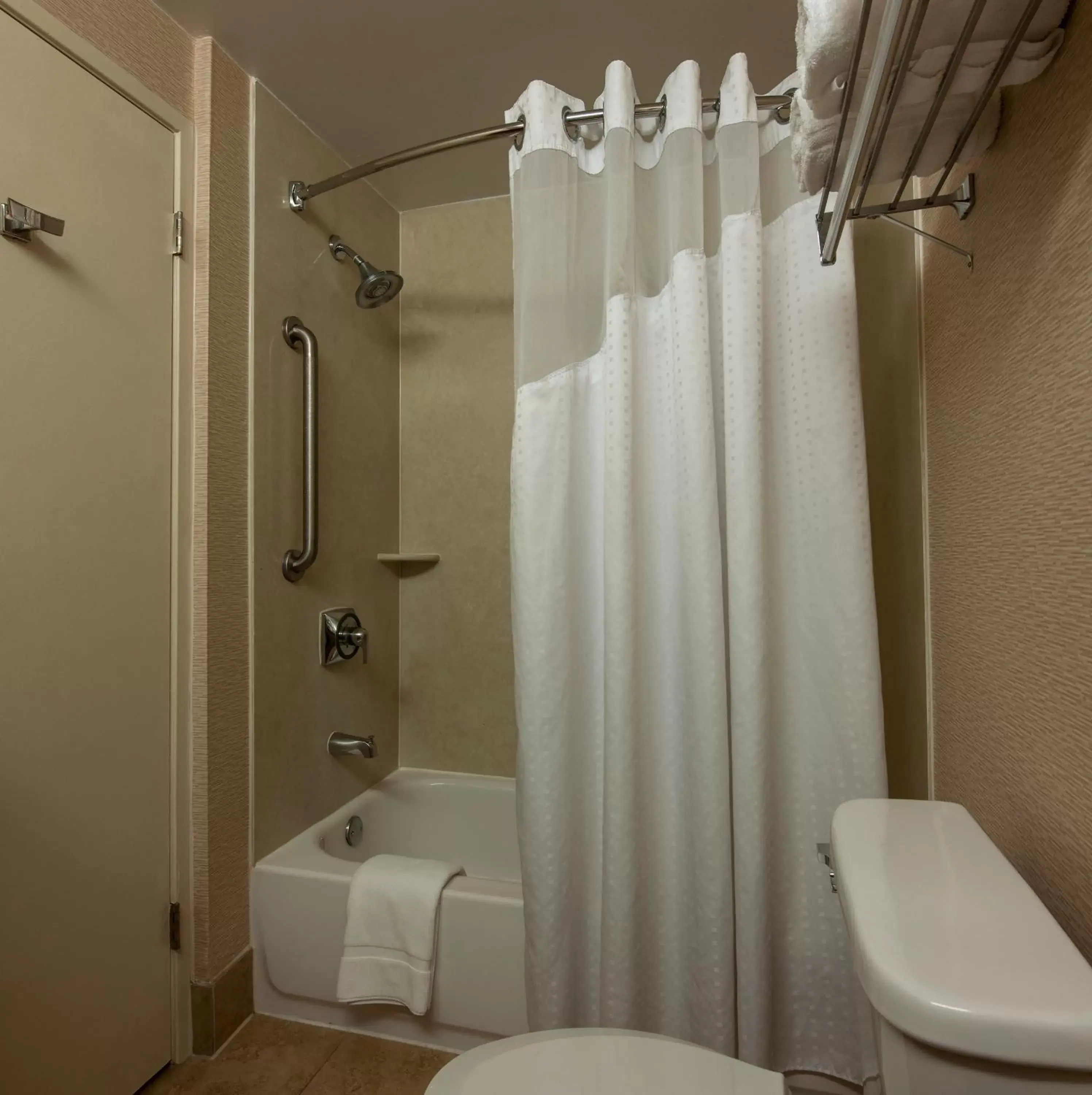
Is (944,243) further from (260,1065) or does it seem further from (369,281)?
(260,1065)

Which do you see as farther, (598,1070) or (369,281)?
(369,281)

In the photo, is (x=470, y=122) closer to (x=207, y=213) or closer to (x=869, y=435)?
(x=207, y=213)

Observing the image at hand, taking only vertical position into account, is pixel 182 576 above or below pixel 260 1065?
above

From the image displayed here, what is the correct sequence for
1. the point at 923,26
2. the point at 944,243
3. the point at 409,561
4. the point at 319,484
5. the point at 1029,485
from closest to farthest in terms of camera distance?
the point at 923,26, the point at 1029,485, the point at 944,243, the point at 319,484, the point at 409,561

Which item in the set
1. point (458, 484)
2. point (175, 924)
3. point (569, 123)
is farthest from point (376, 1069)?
point (569, 123)

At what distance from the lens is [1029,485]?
756 mm

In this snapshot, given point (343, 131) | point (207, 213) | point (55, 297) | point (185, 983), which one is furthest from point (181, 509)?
point (343, 131)

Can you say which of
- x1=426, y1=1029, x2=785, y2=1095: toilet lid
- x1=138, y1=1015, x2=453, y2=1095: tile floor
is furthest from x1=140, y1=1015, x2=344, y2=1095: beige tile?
x1=426, y1=1029, x2=785, y2=1095: toilet lid

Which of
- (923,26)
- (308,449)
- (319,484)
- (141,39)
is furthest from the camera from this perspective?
(319,484)

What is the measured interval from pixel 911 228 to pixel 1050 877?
0.79 meters

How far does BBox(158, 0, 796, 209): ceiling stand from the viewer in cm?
132

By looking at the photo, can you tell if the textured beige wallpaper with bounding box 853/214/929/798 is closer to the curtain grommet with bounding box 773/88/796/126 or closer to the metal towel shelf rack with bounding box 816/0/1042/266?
the curtain grommet with bounding box 773/88/796/126

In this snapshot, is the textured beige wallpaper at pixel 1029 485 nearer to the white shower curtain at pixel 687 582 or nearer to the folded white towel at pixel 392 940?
the white shower curtain at pixel 687 582

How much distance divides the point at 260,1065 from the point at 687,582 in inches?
53.0
